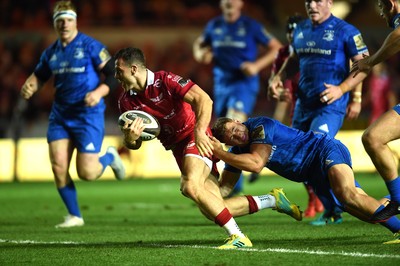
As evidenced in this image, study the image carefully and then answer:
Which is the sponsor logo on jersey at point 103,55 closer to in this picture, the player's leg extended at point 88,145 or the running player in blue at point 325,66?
the player's leg extended at point 88,145

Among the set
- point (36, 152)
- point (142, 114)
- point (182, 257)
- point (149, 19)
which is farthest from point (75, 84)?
point (149, 19)

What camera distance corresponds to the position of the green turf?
7.17m

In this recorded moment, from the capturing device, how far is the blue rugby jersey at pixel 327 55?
32.5 feet

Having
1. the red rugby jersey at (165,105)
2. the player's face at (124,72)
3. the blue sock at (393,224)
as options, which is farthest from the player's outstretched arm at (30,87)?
the blue sock at (393,224)

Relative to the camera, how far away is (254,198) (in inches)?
343

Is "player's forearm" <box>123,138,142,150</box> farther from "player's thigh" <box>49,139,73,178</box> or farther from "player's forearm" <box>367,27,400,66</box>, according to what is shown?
"player's thigh" <box>49,139,73,178</box>

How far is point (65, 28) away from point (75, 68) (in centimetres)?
50

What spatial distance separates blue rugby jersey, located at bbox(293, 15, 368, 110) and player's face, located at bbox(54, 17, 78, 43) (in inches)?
112

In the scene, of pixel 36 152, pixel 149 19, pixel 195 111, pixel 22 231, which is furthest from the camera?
pixel 149 19

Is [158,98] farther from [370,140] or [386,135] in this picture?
[386,135]

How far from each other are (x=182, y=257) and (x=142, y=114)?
4.68ft

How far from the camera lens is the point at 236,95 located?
1394 centimetres

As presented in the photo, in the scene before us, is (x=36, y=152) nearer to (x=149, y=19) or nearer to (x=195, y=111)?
(x=149, y=19)

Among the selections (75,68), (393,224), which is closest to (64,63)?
(75,68)
